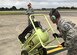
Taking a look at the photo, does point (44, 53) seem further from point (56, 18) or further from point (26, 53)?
point (56, 18)

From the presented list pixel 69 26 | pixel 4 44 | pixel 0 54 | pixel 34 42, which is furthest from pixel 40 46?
pixel 4 44

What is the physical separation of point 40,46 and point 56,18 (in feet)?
9.85

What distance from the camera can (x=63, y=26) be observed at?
23.3ft

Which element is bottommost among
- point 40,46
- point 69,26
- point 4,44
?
point 4,44

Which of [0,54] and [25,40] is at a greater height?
[25,40]

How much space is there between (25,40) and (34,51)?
0.41m

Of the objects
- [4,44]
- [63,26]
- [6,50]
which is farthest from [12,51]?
[63,26]

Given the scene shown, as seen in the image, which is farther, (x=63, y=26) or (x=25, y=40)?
(x=25, y=40)

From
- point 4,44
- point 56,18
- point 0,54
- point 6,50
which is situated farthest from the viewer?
point 4,44

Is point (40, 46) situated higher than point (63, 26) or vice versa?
point (63, 26)

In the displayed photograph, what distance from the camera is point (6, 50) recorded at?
1260 cm

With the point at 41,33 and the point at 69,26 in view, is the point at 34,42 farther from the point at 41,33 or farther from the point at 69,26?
the point at 69,26

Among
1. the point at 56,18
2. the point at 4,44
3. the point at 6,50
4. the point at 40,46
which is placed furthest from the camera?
the point at 4,44

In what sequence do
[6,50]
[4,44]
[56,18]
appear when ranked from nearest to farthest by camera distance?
[56,18]
[6,50]
[4,44]
